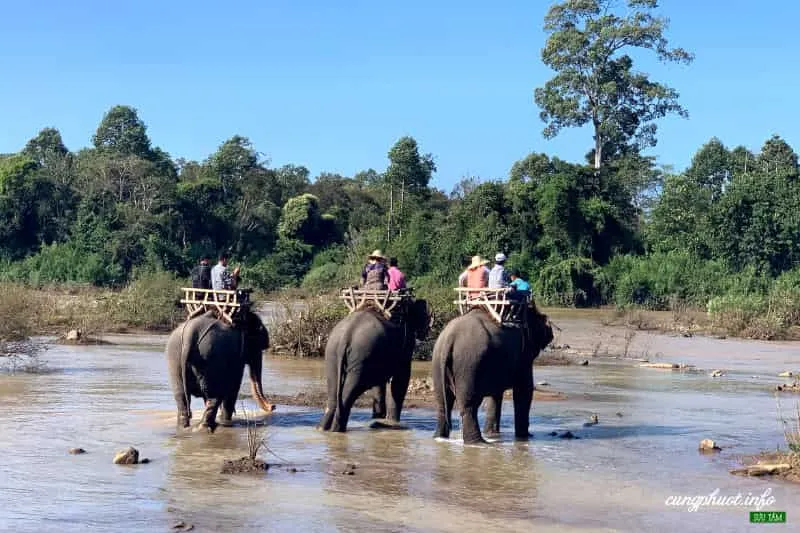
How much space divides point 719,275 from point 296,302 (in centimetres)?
2269

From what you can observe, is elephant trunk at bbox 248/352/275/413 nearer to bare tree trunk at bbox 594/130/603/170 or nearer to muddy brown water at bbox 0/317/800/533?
muddy brown water at bbox 0/317/800/533

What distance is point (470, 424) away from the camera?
1199 centimetres

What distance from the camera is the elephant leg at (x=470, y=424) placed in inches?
470

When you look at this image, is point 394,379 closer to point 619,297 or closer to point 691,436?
point 691,436

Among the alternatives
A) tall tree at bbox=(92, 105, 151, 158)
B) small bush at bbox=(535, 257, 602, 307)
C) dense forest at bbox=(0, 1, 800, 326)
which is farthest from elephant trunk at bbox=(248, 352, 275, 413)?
tall tree at bbox=(92, 105, 151, 158)

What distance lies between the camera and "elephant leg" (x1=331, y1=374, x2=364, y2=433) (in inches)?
496

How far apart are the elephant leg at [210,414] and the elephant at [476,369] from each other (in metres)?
2.49

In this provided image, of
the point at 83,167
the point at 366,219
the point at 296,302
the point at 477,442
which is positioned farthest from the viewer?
the point at 366,219

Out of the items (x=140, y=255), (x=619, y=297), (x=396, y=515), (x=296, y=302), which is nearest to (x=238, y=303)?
(x=396, y=515)

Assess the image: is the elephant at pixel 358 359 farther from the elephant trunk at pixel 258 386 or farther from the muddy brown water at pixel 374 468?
the elephant trunk at pixel 258 386

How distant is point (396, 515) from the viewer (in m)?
8.76

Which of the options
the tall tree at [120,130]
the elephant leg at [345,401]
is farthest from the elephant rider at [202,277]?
the tall tree at [120,130]

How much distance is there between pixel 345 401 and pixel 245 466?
2506 millimetres

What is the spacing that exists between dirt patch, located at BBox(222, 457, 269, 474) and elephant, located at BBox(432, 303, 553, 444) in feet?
8.29
